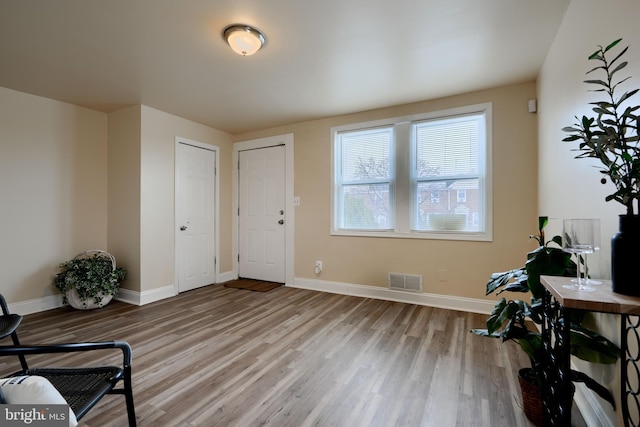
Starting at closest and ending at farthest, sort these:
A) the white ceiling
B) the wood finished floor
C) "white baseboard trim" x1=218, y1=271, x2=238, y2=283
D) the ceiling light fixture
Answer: the wood finished floor → the white ceiling → the ceiling light fixture → "white baseboard trim" x1=218, y1=271, x2=238, y2=283

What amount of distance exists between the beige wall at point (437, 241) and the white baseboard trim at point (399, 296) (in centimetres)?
7

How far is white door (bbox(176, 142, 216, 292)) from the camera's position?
152 inches

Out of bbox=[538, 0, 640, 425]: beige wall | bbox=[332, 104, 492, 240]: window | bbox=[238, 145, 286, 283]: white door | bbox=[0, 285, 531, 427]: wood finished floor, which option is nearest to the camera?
bbox=[538, 0, 640, 425]: beige wall

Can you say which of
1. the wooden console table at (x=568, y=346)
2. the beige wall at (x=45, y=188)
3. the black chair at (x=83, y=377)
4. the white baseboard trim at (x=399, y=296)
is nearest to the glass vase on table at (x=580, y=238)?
the wooden console table at (x=568, y=346)

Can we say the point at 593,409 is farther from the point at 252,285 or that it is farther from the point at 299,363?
the point at 252,285

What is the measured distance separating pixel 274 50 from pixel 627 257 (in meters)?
2.45

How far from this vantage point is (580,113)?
Answer: 1.62 meters

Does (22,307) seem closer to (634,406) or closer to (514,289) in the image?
(514,289)

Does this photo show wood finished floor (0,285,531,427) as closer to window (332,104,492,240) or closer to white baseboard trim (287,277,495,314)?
white baseboard trim (287,277,495,314)

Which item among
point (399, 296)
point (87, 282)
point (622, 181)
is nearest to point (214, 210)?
point (87, 282)

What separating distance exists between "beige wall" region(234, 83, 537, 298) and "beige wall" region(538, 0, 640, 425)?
12.1 inches

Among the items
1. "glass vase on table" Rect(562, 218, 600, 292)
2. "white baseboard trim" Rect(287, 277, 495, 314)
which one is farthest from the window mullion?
"glass vase on table" Rect(562, 218, 600, 292)

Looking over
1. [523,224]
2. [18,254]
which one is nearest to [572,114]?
[523,224]

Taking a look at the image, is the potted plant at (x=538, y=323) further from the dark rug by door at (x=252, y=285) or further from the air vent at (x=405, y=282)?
the dark rug by door at (x=252, y=285)
